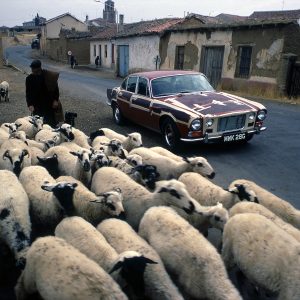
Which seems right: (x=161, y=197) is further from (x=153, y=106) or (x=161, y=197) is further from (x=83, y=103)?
(x=83, y=103)

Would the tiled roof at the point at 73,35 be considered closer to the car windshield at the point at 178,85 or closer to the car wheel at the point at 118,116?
the car wheel at the point at 118,116

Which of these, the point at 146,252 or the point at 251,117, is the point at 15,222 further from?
the point at 251,117

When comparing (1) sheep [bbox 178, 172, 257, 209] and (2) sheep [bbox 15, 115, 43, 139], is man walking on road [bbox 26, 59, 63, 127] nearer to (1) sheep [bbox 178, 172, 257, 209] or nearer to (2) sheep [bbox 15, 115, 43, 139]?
(2) sheep [bbox 15, 115, 43, 139]

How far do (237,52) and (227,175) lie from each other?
16047 mm

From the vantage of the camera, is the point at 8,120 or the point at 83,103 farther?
the point at 83,103

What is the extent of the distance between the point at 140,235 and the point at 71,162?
265cm

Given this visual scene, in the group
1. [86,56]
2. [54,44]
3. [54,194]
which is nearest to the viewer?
Answer: [54,194]

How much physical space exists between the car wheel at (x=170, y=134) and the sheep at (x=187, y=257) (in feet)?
16.1

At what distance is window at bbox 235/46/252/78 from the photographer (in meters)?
21.8

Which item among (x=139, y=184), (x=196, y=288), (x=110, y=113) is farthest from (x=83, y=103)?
(x=196, y=288)

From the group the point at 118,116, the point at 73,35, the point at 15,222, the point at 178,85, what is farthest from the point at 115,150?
the point at 73,35

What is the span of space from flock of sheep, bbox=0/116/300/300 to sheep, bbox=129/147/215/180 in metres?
0.03

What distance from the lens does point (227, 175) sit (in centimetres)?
809

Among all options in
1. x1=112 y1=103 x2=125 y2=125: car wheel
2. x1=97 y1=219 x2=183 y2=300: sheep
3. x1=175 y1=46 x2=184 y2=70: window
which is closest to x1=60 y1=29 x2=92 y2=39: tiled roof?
x1=175 y1=46 x2=184 y2=70: window
